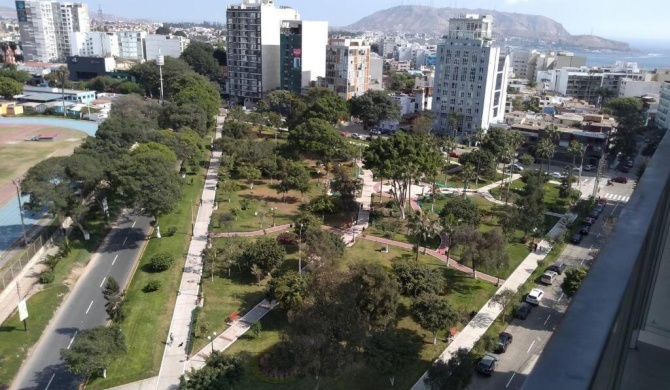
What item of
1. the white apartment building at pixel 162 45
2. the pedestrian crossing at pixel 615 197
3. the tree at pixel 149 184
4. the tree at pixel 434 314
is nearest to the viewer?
the tree at pixel 434 314

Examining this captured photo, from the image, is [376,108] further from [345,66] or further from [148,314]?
[148,314]

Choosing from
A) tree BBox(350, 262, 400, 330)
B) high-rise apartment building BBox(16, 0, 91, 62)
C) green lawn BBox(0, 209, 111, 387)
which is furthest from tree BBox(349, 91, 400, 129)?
high-rise apartment building BBox(16, 0, 91, 62)

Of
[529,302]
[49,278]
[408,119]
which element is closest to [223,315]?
[49,278]

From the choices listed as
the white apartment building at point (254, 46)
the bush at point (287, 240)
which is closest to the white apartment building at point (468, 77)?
the white apartment building at point (254, 46)

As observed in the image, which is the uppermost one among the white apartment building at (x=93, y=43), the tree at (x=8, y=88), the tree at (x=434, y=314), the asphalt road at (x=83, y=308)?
the white apartment building at (x=93, y=43)

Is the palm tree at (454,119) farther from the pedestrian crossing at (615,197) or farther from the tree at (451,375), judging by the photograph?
the tree at (451,375)

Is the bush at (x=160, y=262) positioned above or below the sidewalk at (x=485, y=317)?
above

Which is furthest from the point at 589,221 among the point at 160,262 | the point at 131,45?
the point at 131,45

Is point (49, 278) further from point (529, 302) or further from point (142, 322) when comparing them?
point (529, 302)

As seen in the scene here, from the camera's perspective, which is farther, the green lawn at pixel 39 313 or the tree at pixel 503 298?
the tree at pixel 503 298
